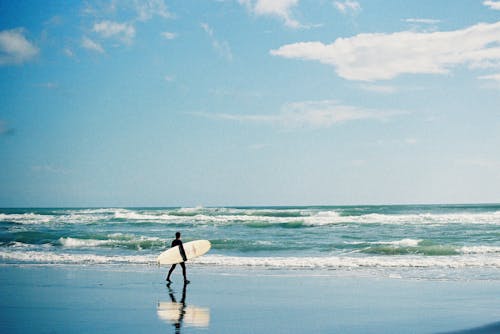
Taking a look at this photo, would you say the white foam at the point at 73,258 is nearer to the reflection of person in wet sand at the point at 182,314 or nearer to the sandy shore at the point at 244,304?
the sandy shore at the point at 244,304

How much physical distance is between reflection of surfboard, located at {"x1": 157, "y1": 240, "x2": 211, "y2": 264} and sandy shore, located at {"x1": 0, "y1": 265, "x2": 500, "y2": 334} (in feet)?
1.82

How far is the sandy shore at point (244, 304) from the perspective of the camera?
30.1 feet

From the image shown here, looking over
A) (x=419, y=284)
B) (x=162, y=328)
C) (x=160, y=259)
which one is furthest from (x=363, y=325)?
(x=160, y=259)

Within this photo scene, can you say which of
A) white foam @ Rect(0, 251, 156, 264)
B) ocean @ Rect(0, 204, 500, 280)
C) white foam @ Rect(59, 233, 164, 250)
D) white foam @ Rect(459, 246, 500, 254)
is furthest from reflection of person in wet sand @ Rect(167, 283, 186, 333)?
white foam @ Rect(459, 246, 500, 254)

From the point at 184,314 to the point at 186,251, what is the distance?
6.85 m

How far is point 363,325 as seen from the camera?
919 centimetres

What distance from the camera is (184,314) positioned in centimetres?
1019

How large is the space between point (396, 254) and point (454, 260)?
9.06 feet

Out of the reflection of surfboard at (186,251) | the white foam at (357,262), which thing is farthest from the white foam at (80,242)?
the reflection of surfboard at (186,251)

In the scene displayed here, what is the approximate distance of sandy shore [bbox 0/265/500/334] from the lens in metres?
9.16

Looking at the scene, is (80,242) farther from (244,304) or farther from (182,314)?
(182,314)

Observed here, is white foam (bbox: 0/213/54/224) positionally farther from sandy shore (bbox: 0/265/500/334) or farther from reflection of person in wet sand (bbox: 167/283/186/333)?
reflection of person in wet sand (bbox: 167/283/186/333)

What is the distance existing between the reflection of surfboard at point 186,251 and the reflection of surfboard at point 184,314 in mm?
4064

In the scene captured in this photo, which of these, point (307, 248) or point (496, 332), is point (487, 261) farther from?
point (496, 332)
